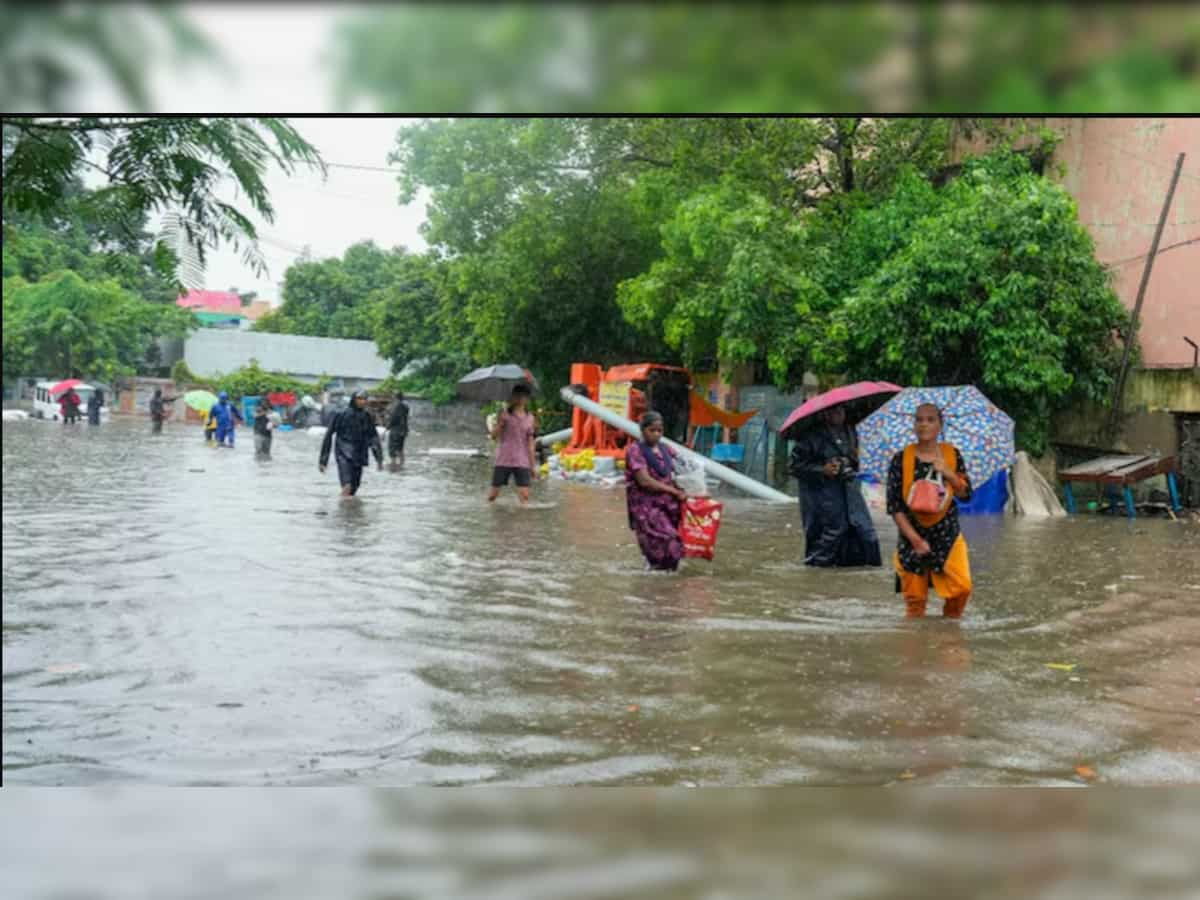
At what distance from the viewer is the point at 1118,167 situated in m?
19.1

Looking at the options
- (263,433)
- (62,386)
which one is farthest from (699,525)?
(62,386)

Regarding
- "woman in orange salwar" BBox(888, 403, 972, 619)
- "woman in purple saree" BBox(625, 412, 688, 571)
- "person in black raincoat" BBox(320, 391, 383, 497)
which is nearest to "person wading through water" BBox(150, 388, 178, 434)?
"person in black raincoat" BBox(320, 391, 383, 497)

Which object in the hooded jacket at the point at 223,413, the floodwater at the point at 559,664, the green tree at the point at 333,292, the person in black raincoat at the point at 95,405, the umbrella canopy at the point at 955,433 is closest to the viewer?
the floodwater at the point at 559,664

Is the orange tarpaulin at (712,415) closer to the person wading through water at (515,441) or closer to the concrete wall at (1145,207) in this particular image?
the concrete wall at (1145,207)

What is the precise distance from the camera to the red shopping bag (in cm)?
1046

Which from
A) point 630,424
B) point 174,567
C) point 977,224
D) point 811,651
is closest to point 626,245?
point 630,424

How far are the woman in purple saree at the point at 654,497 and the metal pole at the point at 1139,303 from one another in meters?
9.96

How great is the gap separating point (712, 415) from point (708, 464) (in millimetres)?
2469

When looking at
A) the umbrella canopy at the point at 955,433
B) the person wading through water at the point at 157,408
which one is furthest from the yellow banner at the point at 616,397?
the umbrella canopy at the point at 955,433

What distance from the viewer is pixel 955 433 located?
11203 mm

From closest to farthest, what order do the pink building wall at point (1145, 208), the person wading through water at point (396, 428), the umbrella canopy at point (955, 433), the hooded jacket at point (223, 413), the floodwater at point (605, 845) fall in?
the floodwater at point (605, 845), the umbrella canopy at point (955, 433), the pink building wall at point (1145, 208), the person wading through water at point (396, 428), the hooded jacket at point (223, 413)

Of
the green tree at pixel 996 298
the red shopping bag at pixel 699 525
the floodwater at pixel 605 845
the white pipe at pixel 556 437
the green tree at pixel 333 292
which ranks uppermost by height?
the green tree at pixel 333 292

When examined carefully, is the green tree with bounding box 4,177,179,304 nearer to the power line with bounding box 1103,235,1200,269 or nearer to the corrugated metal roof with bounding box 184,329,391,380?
the power line with bounding box 1103,235,1200,269

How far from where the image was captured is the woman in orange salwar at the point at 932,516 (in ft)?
26.3
